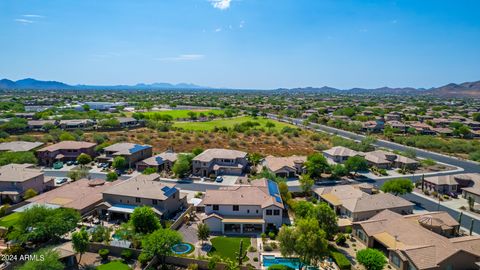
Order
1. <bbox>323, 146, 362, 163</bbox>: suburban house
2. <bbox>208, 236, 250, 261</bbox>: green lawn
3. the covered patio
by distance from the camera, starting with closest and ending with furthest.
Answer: <bbox>208, 236, 250, 261</bbox>: green lawn, the covered patio, <bbox>323, 146, 362, 163</bbox>: suburban house

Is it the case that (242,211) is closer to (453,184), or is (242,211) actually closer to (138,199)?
(138,199)

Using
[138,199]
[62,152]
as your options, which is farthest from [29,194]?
[62,152]

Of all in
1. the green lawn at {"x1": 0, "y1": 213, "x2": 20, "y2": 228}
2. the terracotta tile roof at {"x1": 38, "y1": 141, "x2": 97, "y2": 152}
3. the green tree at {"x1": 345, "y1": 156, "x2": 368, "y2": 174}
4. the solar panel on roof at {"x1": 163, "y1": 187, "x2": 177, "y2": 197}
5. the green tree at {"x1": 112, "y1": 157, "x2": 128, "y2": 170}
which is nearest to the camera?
the green lawn at {"x1": 0, "y1": 213, "x2": 20, "y2": 228}

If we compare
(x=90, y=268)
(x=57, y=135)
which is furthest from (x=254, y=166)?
(x=57, y=135)

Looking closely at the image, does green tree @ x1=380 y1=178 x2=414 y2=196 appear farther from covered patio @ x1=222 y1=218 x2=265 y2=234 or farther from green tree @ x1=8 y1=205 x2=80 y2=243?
green tree @ x1=8 y1=205 x2=80 y2=243

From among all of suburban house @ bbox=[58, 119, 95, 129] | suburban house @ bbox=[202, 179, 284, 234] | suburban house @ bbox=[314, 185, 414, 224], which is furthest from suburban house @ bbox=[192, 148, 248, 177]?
suburban house @ bbox=[58, 119, 95, 129]

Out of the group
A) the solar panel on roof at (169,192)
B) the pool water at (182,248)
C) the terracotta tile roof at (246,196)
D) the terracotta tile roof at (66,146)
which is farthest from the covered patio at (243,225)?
the terracotta tile roof at (66,146)

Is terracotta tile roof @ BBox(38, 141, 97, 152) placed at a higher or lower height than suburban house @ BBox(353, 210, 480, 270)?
higher
